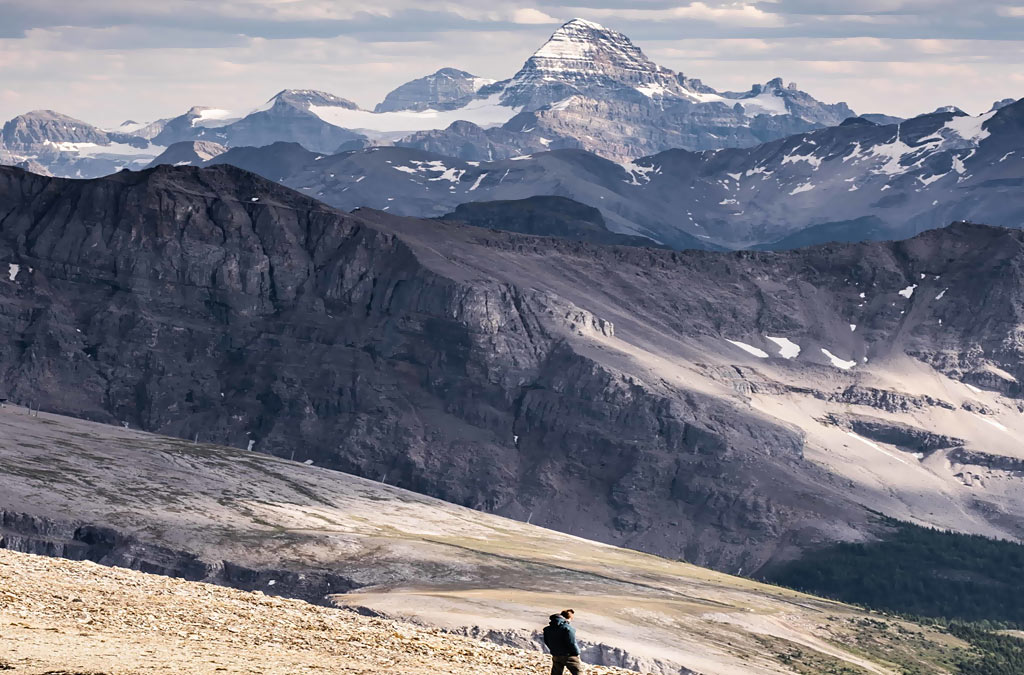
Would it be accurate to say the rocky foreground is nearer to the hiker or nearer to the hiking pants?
the hiking pants

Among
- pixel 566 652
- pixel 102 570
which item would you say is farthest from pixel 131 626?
pixel 102 570

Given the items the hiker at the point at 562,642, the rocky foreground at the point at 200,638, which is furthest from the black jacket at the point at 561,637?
the rocky foreground at the point at 200,638

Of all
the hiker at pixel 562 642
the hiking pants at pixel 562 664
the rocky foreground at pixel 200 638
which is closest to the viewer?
the hiker at pixel 562 642

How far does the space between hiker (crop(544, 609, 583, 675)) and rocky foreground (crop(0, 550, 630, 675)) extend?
8.24 metres

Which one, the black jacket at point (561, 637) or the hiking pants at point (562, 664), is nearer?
the black jacket at point (561, 637)

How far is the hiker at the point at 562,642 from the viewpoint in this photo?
7281cm

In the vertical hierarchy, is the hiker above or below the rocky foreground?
above

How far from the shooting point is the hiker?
72812mm

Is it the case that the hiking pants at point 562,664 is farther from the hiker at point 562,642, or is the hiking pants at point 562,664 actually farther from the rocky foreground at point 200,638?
the rocky foreground at point 200,638

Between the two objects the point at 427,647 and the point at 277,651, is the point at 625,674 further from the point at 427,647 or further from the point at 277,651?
the point at 277,651

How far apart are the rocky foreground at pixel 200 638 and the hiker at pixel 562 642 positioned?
8.24 meters

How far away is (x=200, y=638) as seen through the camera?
8244cm

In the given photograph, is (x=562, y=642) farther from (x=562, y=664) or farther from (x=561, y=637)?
(x=562, y=664)

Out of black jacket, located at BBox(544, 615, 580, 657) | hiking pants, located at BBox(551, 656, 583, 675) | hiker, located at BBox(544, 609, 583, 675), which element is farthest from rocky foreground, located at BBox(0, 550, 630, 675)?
black jacket, located at BBox(544, 615, 580, 657)
